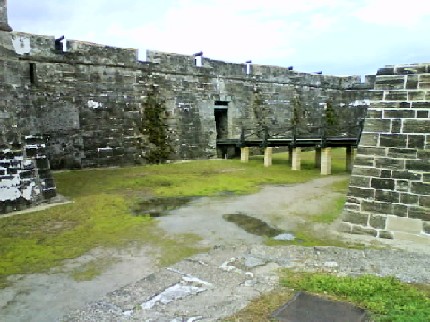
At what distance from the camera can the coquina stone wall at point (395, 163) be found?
5703 millimetres

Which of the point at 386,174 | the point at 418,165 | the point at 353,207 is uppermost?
the point at 418,165

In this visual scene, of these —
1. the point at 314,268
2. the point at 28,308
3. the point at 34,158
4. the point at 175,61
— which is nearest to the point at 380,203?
the point at 314,268

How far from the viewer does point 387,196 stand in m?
5.93

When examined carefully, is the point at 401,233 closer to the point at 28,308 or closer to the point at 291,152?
the point at 28,308

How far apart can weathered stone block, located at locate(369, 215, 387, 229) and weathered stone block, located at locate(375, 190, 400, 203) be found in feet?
0.86

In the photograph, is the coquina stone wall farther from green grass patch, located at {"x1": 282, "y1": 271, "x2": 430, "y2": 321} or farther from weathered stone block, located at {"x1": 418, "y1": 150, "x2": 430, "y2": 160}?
green grass patch, located at {"x1": 282, "y1": 271, "x2": 430, "y2": 321}

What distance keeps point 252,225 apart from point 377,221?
1895 millimetres

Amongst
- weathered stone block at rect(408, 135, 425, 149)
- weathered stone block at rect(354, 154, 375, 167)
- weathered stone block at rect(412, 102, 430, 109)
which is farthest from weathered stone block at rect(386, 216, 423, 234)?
weathered stone block at rect(412, 102, 430, 109)

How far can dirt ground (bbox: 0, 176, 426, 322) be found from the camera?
3825 millimetres

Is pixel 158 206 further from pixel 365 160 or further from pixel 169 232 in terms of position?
pixel 365 160

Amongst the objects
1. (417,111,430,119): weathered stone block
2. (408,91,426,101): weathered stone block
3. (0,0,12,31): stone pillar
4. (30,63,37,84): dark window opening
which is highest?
(0,0,12,31): stone pillar

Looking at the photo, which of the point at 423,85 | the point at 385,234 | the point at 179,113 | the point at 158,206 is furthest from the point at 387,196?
the point at 179,113

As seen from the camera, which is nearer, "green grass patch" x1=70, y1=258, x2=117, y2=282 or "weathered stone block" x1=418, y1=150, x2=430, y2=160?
"green grass patch" x1=70, y1=258, x2=117, y2=282

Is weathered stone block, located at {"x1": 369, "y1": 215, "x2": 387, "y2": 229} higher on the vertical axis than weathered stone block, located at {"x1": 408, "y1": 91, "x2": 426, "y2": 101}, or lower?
lower
